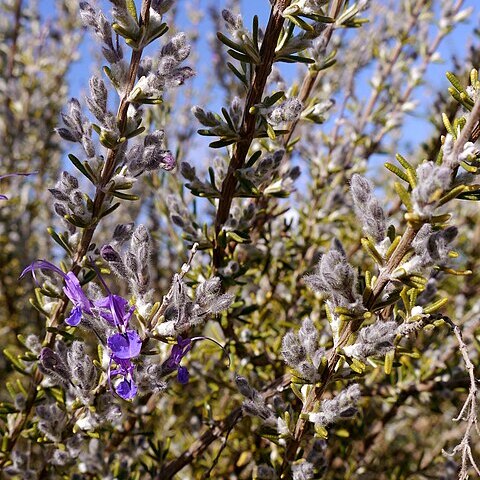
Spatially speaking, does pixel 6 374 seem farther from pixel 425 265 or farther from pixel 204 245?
pixel 425 265

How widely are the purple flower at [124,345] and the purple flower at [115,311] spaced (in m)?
0.04

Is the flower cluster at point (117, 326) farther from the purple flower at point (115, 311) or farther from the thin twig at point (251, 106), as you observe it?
the thin twig at point (251, 106)

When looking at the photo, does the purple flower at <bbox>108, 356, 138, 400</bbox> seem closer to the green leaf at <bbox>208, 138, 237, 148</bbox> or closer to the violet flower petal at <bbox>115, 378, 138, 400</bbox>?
the violet flower petal at <bbox>115, 378, 138, 400</bbox>

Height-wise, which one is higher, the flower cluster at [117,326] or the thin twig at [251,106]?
the thin twig at [251,106]

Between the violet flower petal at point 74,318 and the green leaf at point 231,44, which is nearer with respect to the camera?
the violet flower petal at point 74,318

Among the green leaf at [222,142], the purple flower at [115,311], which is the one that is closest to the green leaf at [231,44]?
the green leaf at [222,142]

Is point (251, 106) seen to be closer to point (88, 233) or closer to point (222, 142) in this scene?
point (222, 142)

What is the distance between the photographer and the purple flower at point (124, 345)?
90cm

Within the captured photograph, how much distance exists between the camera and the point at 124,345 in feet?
2.98

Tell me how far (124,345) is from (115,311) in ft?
0.24

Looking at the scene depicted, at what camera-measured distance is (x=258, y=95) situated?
3.67 ft

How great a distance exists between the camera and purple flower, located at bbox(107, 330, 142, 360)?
2.94ft

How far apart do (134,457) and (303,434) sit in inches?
27.8

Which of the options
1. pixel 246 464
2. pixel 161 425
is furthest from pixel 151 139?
pixel 161 425
